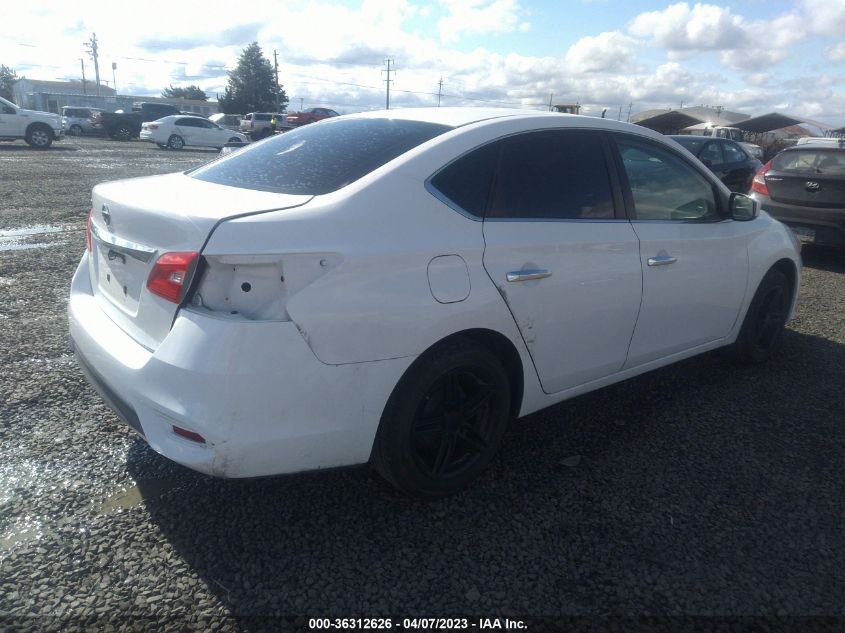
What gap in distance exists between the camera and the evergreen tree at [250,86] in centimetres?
7356

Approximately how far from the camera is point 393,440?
2.46 metres

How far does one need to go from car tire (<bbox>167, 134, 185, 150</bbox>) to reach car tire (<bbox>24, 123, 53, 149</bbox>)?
217 inches

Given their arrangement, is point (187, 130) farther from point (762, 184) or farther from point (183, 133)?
point (762, 184)

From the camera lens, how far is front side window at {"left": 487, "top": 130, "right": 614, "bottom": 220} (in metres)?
2.85

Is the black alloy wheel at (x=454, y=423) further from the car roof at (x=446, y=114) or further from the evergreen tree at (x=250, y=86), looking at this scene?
the evergreen tree at (x=250, y=86)

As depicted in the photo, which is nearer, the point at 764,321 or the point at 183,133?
the point at 764,321

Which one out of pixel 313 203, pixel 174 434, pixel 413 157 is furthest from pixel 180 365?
pixel 413 157

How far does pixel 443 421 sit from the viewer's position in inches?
105

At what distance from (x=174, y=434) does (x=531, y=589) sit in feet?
4.46

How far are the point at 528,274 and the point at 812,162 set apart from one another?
717cm

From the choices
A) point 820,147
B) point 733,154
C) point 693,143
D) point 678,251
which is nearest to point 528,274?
point 678,251

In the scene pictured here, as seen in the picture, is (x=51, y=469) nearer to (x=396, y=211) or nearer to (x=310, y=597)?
(x=310, y=597)


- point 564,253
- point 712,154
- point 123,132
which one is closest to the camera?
point 564,253

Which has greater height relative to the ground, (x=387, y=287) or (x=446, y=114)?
(x=446, y=114)
